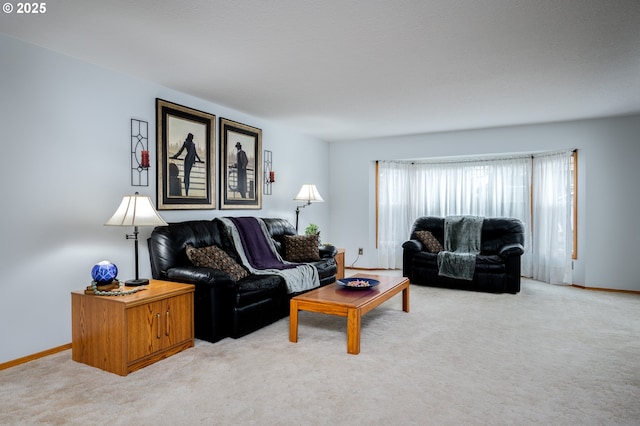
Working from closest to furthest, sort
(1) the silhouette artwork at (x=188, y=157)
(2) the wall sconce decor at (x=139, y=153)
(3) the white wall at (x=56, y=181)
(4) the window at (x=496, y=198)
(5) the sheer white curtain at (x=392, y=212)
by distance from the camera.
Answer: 1. (3) the white wall at (x=56, y=181)
2. (2) the wall sconce decor at (x=139, y=153)
3. (1) the silhouette artwork at (x=188, y=157)
4. (4) the window at (x=496, y=198)
5. (5) the sheer white curtain at (x=392, y=212)

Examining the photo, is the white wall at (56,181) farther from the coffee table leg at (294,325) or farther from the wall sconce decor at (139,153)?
the coffee table leg at (294,325)

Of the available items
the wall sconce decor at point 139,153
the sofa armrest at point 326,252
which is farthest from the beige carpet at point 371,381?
the wall sconce decor at point 139,153

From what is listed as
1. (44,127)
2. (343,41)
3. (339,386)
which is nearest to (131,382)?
(339,386)

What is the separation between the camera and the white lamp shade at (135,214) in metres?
3.05

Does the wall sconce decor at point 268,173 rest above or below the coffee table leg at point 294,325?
above

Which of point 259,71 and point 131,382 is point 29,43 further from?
point 131,382

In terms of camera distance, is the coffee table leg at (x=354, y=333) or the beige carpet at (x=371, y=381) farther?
the coffee table leg at (x=354, y=333)

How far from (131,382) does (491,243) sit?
502 cm

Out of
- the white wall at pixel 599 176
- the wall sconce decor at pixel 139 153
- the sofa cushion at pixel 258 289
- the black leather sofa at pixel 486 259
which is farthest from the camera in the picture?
the white wall at pixel 599 176

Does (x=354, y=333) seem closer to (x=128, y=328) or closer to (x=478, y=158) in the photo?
(x=128, y=328)

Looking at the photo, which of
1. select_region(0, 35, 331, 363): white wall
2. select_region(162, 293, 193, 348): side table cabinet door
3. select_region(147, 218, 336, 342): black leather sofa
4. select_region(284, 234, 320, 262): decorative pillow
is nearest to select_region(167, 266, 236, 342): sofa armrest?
select_region(147, 218, 336, 342): black leather sofa

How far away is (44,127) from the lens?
3.06 m

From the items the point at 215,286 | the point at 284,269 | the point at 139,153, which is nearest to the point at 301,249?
the point at 284,269

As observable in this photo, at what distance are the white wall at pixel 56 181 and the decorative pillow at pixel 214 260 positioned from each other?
0.58 meters
